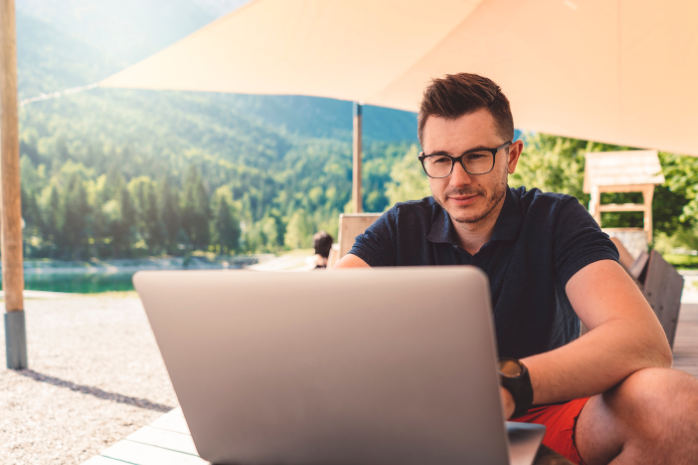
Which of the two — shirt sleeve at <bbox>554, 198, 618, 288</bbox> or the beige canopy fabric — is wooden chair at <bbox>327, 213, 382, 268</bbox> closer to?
shirt sleeve at <bbox>554, 198, 618, 288</bbox>

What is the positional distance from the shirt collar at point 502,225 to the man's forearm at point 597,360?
0.45 meters

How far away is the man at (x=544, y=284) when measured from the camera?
74cm

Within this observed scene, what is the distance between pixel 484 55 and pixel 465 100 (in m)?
3.25

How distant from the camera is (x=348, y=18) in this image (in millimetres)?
3508

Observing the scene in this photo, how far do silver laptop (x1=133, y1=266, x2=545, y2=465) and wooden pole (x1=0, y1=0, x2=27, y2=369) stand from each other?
3247 mm

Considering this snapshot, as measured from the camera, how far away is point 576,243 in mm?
1115

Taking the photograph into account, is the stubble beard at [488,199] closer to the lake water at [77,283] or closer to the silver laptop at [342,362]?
the silver laptop at [342,362]

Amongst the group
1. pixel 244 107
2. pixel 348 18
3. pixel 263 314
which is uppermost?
pixel 244 107

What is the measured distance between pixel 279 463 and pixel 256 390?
0.47 ft

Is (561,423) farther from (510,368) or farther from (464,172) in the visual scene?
(464,172)

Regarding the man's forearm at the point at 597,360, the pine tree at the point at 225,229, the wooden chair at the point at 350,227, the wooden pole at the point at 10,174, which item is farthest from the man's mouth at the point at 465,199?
the pine tree at the point at 225,229

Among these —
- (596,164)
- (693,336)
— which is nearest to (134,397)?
(693,336)

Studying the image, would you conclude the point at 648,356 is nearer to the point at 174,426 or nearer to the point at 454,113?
the point at 454,113

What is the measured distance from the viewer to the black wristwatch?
66 centimetres
